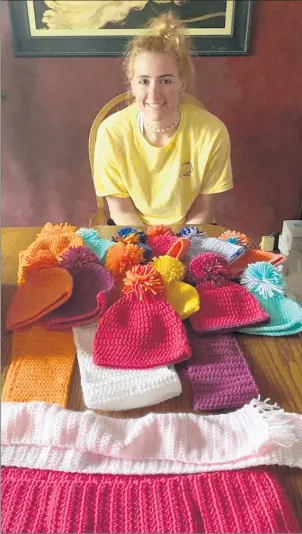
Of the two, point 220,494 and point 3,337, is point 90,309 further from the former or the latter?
point 220,494

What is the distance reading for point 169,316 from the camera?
1.41ft

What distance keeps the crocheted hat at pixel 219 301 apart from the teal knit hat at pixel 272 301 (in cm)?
1

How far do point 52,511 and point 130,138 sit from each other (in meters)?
0.61

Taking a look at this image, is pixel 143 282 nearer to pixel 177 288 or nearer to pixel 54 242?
pixel 177 288

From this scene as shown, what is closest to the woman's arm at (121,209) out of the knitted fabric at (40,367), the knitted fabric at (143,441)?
the knitted fabric at (40,367)

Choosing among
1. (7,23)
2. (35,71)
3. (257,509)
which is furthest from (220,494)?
(35,71)

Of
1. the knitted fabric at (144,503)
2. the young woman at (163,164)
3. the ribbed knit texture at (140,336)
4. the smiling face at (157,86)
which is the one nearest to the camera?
the knitted fabric at (144,503)

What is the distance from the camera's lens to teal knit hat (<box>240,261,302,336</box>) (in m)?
0.44

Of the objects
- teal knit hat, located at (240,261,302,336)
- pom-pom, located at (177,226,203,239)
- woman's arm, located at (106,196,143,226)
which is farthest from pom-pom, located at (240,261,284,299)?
woman's arm, located at (106,196,143,226)

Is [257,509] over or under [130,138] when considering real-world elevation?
under

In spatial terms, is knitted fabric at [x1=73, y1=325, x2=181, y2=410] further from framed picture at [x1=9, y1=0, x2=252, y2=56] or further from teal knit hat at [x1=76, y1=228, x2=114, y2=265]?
framed picture at [x1=9, y1=0, x2=252, y2=56]

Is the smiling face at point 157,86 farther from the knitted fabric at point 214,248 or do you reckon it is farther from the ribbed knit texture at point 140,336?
the ribbed knit texture at point 140,336

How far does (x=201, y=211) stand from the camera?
2.57 ft

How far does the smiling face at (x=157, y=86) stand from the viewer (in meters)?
0.63
